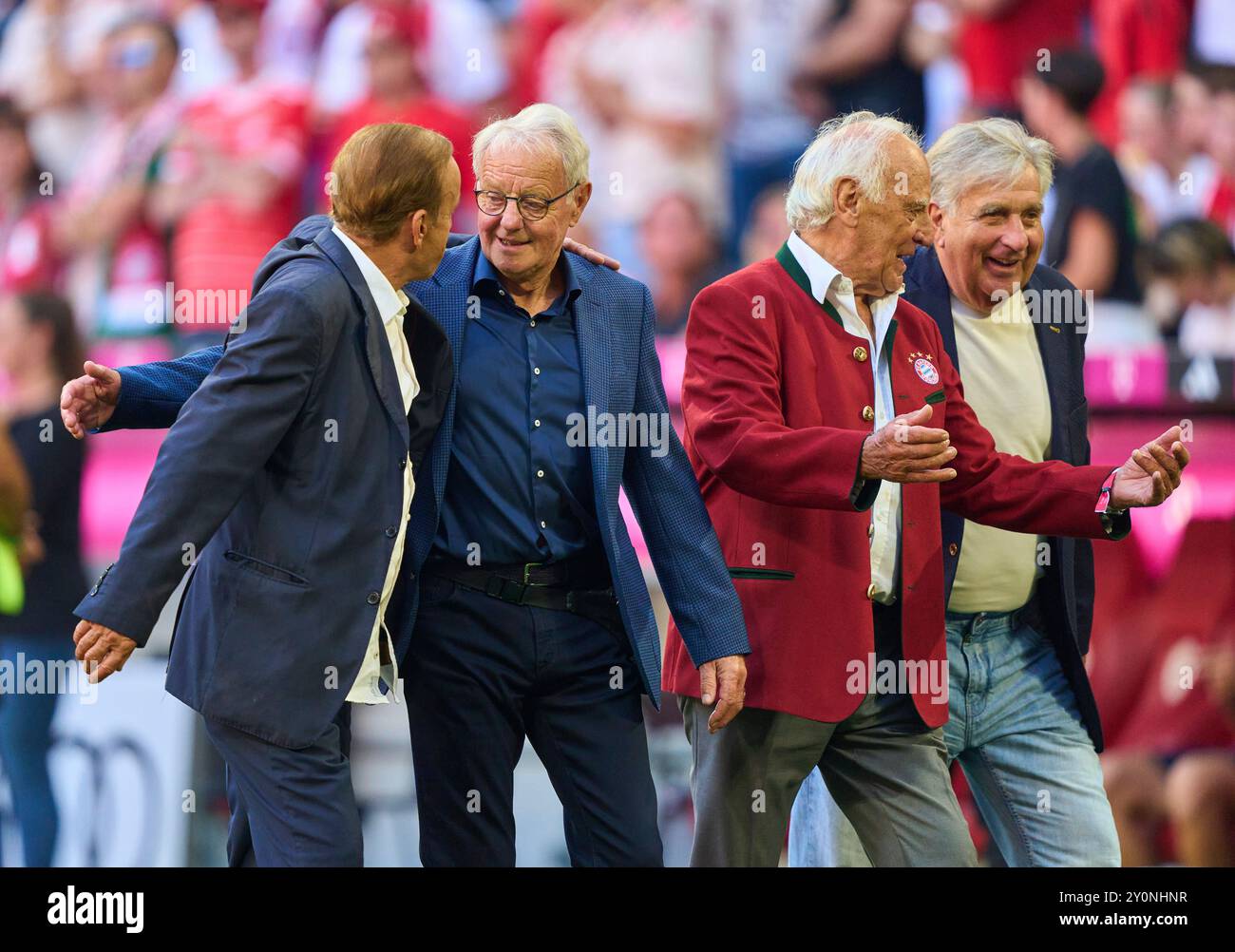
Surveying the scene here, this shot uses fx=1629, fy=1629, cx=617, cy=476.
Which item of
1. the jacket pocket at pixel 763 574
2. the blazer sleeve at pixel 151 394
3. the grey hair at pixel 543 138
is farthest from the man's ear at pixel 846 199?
the blazer sleeve at pixel 151 394

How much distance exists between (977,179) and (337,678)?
1.63 meters

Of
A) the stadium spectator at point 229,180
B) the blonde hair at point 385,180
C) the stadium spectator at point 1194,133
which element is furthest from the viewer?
the stadium spectator at point 1194,133

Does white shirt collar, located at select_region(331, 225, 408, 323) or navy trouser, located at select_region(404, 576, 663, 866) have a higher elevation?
white shirt collar, located at select_region(331, 225, 408, 323)

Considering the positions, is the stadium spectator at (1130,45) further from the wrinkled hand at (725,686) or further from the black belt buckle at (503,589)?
the black belt buckle at (503,589)

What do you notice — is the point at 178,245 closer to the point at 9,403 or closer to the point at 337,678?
the point at 9,403

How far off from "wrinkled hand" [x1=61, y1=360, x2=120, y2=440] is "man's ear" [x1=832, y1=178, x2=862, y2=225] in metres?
1.33

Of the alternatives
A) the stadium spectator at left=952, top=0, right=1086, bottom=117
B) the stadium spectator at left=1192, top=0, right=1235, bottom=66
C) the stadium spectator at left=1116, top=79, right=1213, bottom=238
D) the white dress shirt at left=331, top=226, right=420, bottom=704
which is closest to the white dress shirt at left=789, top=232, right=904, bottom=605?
the white dress shirt at left=331, top=226, right=420, bottom=704

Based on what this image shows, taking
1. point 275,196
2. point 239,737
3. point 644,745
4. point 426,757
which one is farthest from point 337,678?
point 275,196

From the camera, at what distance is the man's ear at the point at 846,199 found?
299cm

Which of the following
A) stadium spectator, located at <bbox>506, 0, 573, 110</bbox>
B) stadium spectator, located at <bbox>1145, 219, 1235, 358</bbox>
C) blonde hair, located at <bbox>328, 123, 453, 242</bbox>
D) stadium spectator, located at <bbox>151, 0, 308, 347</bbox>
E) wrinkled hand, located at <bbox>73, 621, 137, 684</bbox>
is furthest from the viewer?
stadium spectator, located at <bbox>1145, 219, 1235, 358</bbox>

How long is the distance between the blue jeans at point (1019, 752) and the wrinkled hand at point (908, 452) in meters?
0.60

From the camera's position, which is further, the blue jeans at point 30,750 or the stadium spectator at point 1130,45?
the stadium spectator at point 1130,45

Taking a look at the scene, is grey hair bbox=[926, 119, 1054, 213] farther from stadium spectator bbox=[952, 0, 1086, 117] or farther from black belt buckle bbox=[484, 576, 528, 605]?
stadium spectator bbox=[952, 0, 1086, 117]

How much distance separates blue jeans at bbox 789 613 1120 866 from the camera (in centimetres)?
314
